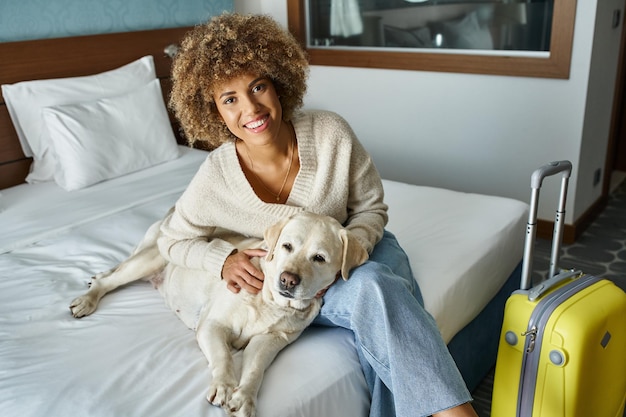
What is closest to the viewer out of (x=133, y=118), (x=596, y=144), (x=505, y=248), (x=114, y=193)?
(x=505, y=248)

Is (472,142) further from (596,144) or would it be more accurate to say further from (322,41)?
(322,41)

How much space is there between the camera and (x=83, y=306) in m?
1.61

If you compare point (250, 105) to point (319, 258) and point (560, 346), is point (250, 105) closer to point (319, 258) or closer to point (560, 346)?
point (319, 258)

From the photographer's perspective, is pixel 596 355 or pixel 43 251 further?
pixel 43 251

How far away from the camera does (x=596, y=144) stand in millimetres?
3107

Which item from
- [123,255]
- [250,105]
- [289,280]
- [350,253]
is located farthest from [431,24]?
[289,280]

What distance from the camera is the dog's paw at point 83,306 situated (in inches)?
62.9

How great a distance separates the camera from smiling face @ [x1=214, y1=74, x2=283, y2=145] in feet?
5.12

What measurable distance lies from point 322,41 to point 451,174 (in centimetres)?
120

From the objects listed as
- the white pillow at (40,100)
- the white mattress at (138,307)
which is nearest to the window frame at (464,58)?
the white mattress at (138,307)

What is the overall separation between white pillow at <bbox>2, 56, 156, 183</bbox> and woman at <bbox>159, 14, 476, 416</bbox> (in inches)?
44.6

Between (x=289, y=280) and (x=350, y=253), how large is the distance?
6.5 inches

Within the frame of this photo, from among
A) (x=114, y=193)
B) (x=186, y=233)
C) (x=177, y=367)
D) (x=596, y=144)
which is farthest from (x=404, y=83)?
(x=177, y=367)

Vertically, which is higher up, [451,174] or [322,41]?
[322,41]
